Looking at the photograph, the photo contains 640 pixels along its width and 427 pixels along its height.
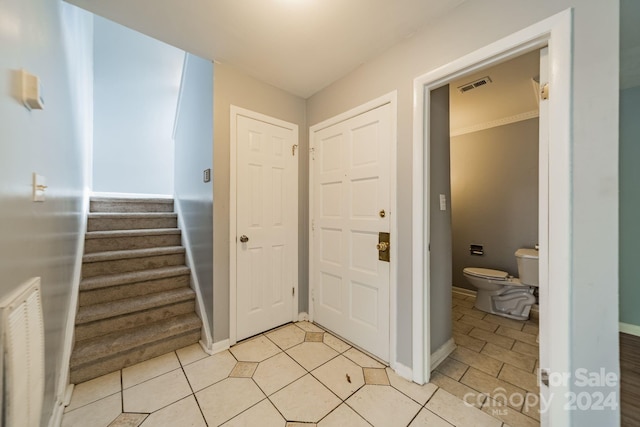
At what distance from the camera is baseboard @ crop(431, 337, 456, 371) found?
5.76ft

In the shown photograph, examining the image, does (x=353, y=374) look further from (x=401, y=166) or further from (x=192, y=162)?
(x=192, y=162)

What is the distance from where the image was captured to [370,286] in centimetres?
190

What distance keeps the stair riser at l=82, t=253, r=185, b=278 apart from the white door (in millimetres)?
1499

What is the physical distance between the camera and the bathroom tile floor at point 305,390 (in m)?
1.30

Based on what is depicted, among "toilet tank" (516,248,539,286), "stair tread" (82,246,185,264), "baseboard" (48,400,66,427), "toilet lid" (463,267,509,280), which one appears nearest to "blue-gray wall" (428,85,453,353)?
"toilet lid" (463,267,509,280)

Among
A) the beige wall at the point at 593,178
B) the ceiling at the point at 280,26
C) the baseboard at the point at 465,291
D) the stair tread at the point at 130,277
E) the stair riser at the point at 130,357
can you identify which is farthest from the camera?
the baseboard at the point at 465,291

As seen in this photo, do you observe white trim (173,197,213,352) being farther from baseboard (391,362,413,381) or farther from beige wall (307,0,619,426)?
beige wall (307,0,619,426)

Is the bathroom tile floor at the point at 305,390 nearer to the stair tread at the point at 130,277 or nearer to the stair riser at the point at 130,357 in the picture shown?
the stair riser at the point at 130,357

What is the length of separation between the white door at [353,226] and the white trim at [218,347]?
858mm

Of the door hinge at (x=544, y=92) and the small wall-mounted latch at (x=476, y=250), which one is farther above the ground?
the door hinge at (x=544, y=92)

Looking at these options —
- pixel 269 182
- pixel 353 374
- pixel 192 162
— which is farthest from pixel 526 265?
pixel 192 162

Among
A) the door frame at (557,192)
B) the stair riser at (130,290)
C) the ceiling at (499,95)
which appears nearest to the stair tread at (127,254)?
the stair riser at (130,290)

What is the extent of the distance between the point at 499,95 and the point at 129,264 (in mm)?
4128

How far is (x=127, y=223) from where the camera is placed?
2.67 meters
